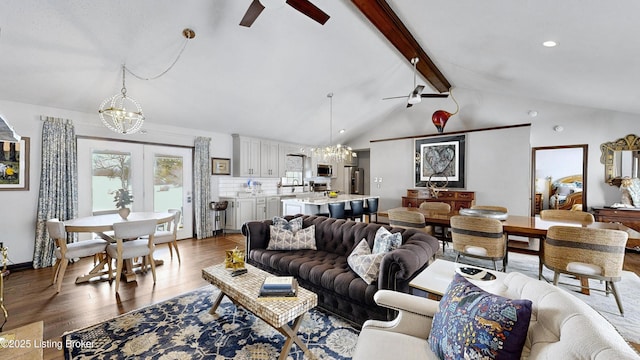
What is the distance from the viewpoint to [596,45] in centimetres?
246

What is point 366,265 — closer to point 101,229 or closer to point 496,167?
point 101,229

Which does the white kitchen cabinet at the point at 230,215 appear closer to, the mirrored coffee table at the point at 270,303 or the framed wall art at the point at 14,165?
the framed wall art at the point at 14,165

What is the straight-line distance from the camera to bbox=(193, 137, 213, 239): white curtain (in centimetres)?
553

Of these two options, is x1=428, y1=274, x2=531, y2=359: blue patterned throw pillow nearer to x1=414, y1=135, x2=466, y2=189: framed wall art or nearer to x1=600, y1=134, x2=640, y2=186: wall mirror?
x1=414, y1=135, x2=466, y2=189: framed wall art

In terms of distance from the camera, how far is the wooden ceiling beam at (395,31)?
2.78 meters

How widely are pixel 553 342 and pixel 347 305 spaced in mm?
1541

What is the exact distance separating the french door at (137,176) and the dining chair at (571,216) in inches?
252

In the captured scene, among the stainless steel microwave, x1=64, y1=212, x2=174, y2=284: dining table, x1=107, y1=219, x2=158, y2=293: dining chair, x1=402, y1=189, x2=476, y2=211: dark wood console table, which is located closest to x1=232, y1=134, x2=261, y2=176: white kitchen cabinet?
the stainless steel microwave

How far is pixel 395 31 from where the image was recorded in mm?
3291

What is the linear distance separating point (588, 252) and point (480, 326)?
232cm

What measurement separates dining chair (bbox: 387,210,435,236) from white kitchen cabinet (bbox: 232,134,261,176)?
13.1 ft

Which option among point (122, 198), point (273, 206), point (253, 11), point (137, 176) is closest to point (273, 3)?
point (253, 11)

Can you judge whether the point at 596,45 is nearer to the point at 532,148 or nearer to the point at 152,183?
the point at 532,148

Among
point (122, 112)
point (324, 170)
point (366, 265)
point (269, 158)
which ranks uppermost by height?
point (122, 112)
